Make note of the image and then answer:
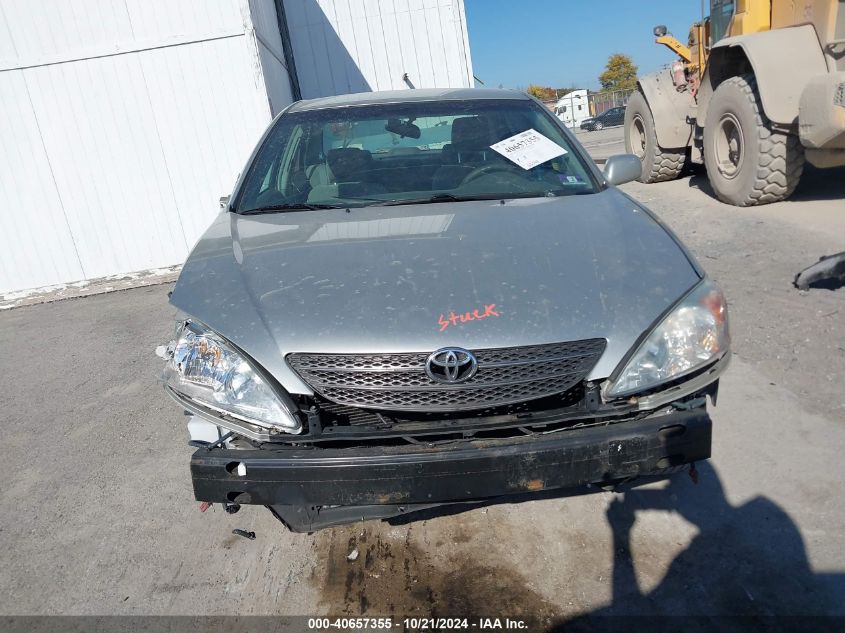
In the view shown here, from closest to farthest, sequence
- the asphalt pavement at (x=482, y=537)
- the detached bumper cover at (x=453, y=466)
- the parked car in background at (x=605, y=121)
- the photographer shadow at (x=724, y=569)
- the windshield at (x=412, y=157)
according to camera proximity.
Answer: the detached bumper cover at (x=453, y=466) → the photographer shadow at (x=724, y=569) → the asphalt pavement at (x=482, y=537) → the windshield at (x=412, y=157) → the parked car in background at (x=605, y=121)

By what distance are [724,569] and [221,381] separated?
179 centimetres

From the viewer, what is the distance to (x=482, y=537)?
248cm

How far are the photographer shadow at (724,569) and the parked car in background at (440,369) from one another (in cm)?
51

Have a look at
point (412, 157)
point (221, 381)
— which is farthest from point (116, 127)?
point (221, 381)

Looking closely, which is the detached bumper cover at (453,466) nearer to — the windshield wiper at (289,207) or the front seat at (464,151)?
the windshield wiper at (289,207)

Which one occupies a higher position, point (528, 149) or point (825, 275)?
point (528, 149)

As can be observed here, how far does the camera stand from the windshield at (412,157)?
289cm

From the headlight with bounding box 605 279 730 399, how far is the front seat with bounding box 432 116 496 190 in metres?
1.28

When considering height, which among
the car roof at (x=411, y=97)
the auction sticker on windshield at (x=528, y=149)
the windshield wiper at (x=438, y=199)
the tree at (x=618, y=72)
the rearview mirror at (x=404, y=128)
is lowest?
the tree at (x=618, y=72)

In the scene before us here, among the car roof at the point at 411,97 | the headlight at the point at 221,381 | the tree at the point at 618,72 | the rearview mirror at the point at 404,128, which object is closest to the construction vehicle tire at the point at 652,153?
the car roof at the point at 411,97

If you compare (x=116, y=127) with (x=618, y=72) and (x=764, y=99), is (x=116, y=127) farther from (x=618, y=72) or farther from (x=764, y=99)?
(x=618, y=72)

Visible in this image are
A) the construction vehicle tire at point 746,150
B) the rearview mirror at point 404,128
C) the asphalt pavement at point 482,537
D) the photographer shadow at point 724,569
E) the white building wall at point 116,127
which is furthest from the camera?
the white building wall at point 116,127

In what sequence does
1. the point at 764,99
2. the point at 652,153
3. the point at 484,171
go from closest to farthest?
the point at 484,171, the point at 764,99, the point at 652,153

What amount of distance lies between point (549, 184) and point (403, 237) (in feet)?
2.84
